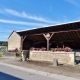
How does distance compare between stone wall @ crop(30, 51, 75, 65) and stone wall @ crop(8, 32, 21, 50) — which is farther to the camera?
stone wall @ crop(8, 32, 21, 50)

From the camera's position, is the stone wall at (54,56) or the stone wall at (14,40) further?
the stone wall at (14,40)

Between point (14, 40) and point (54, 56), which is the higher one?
point (14, 40)

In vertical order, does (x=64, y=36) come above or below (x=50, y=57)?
above

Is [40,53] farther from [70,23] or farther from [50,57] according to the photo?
[70,23]

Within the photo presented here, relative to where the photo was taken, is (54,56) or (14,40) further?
(14,40)

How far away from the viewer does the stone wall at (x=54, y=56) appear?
57.3ft

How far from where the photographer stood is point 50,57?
19.8m

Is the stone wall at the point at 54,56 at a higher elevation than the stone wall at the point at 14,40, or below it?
below

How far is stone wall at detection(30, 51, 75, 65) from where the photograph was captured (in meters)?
17.5

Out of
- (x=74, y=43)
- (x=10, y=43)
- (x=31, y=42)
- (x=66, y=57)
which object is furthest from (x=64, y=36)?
(x=10, y=43)

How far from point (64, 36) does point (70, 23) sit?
18.9 feet

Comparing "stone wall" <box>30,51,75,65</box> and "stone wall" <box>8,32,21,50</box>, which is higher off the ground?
"stone wall" <box>8,32,21,50</box>

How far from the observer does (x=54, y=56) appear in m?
19.3

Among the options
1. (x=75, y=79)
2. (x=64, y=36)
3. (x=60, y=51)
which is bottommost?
(x=75, y=79)
